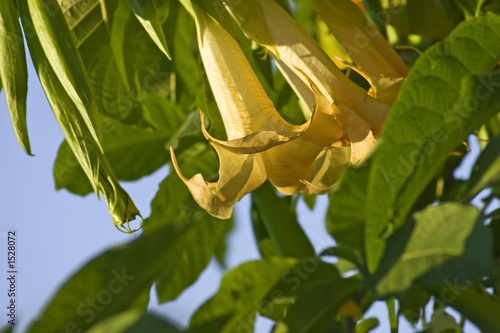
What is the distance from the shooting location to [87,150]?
483mm

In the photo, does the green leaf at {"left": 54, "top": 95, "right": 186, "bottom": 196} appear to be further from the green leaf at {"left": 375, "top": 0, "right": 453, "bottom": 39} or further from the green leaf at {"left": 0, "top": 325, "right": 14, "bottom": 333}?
the green leaf at {"left": 0, "top": 325, "right": 14, "bottom": 333}

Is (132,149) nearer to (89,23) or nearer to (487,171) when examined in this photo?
(89,23)

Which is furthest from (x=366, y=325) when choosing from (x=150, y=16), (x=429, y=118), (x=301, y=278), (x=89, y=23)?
(x=89, y=23)

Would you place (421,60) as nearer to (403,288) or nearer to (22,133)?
(403,288)

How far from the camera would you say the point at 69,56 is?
0.49m

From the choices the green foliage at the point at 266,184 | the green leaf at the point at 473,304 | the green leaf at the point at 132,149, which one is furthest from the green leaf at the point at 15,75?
the green leaf at the point at 473,304

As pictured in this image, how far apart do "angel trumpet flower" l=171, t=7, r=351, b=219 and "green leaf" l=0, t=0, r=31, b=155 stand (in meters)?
0.13

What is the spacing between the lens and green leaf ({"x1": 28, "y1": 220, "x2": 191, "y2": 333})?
37cm

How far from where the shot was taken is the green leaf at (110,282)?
0.37 metres

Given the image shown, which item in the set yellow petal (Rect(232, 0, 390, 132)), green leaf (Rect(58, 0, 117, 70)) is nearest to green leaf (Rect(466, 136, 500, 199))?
yellow petal (Rect(232, 0, 390, 132))

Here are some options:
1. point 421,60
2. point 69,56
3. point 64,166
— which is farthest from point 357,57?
point 64,166

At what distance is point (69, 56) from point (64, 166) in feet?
0.89

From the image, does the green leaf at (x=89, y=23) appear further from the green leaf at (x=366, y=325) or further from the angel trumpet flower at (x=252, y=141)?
the green leaf at (x=366, y=325)

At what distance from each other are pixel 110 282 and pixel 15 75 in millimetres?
220
